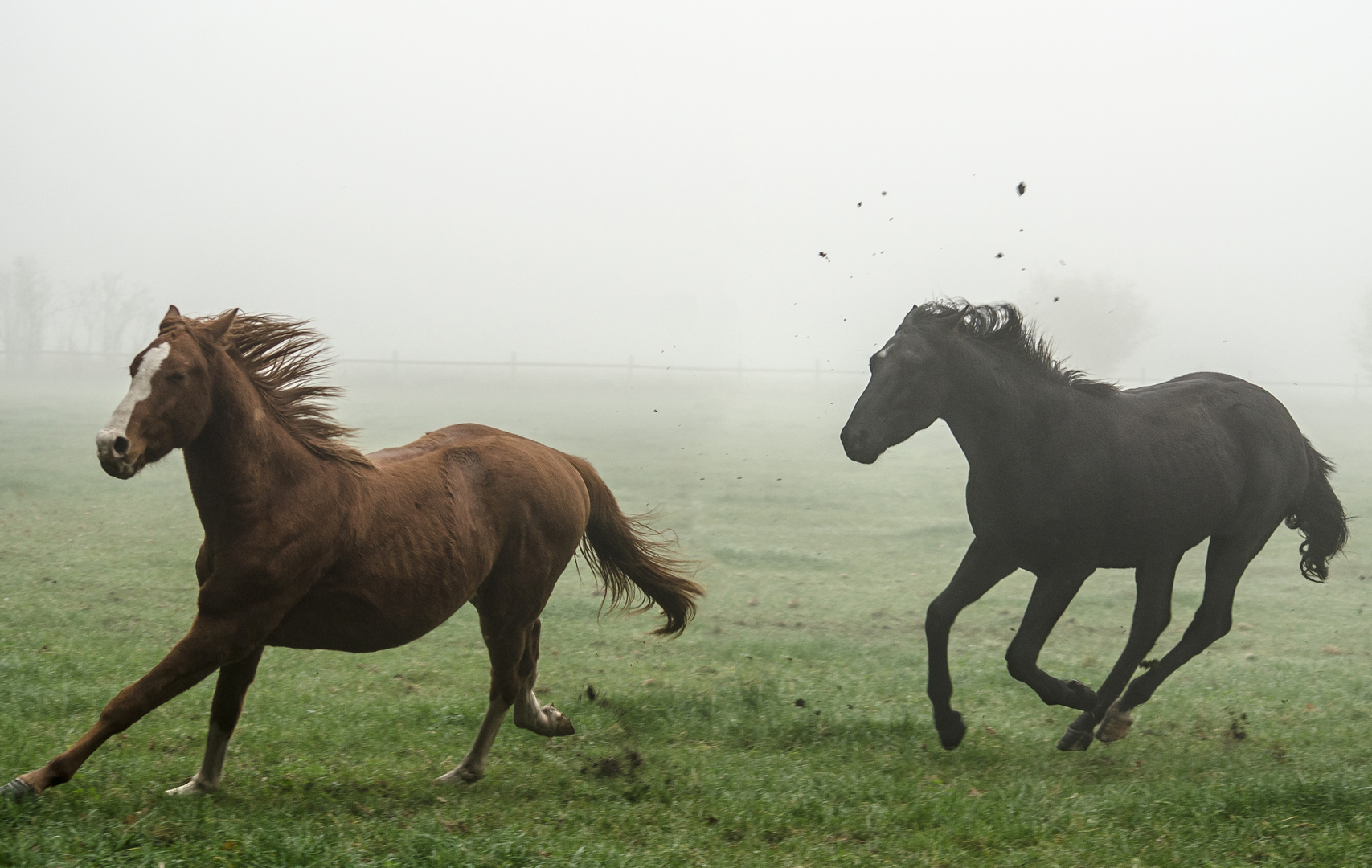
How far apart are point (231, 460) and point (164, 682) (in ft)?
2.73

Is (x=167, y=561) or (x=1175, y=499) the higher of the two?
(x=1175, y=499)

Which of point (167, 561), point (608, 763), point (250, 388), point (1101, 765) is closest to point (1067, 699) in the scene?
point (1101, 765)

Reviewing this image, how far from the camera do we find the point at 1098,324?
51000 millimetres

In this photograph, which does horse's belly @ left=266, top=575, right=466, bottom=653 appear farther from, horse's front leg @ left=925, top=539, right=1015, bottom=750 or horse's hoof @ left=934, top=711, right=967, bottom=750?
horse's hoof @ left=934, top=711, right=967, bottom=750

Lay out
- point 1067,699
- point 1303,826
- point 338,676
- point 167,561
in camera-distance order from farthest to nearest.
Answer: point 167,561
point 338,676
point 1067,699
point 1303,826

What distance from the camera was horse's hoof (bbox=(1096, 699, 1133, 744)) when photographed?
18.7 ft

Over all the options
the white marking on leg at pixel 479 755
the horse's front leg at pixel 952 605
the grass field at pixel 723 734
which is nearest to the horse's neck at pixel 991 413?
the horse's front leg at pixel 952 605

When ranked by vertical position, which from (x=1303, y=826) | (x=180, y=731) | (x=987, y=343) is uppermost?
(x=987, y=343)

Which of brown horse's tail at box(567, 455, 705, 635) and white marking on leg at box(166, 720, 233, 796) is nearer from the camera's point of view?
white marking on leg at box(166, 720, 233, 796)

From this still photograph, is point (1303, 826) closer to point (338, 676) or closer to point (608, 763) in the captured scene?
point (608, 763)

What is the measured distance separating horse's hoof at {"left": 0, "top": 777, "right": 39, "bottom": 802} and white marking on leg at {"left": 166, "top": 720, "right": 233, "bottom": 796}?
0.63m

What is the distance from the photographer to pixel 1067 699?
17.5 feet

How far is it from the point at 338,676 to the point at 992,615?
6811 millimetres

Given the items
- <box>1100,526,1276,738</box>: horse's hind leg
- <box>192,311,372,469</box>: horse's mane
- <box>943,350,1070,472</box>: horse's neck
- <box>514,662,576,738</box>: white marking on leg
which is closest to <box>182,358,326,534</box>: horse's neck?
<box>192,311,372,469</box>: horse's mane
